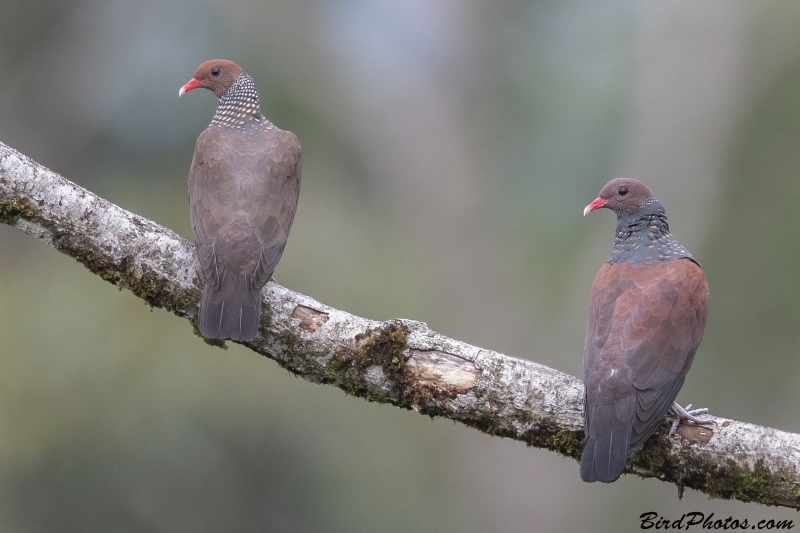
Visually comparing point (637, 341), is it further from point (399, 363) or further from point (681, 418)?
point (399, 363)

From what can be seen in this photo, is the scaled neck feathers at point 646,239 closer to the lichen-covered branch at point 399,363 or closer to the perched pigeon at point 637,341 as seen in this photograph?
the perched pigeon at point 637,341

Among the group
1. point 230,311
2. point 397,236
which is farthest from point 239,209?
point 397,236

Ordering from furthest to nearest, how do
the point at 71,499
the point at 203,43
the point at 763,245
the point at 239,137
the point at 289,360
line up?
the point at 203,43
the point at 763,245
the point at 71,499
the point at 239,137
the point at 289,360

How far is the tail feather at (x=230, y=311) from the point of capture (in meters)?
4.04

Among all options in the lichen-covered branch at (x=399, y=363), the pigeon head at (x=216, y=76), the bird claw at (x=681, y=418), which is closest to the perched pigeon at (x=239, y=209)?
the lichen-covered branch at (x=399, y=363)

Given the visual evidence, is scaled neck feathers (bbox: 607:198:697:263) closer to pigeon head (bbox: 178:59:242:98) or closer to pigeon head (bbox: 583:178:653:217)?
pigeon head (bbox: 583:178:653:217)

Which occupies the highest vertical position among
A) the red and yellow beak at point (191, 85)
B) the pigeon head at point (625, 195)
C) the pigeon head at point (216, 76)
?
the pigeon head at point (216, 76)

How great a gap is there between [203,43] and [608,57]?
6.06 meters

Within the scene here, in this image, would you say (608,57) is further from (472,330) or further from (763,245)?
(472,330)

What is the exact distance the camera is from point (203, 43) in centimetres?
1421

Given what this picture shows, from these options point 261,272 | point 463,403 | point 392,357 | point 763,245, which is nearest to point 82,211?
point 261,272

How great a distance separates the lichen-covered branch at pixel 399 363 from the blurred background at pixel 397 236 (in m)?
6.37

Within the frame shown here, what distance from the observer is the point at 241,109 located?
568 cm

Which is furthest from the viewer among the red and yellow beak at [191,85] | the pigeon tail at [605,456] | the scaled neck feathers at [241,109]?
the red and yellow beak at [191,85]
